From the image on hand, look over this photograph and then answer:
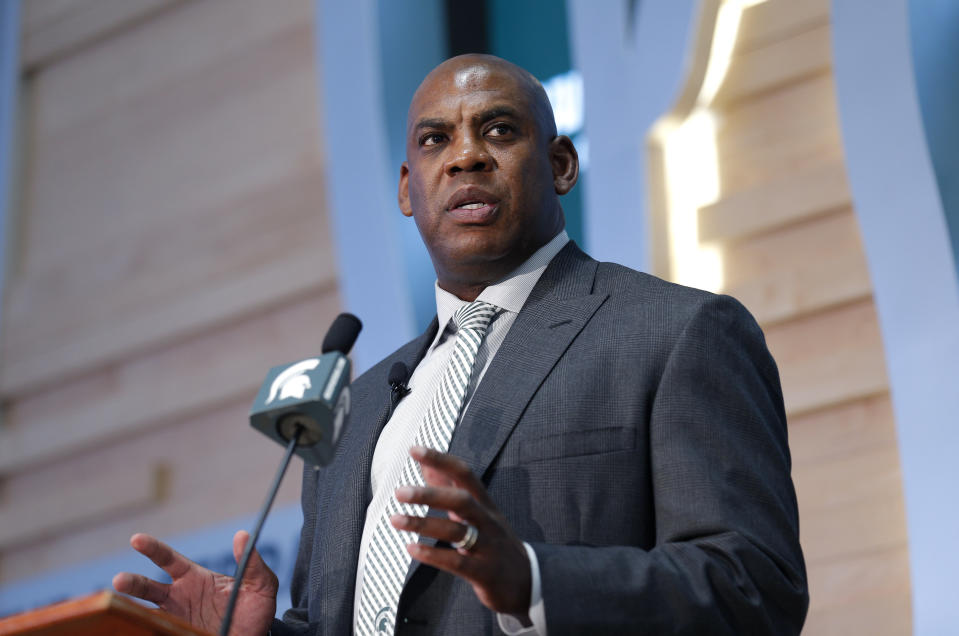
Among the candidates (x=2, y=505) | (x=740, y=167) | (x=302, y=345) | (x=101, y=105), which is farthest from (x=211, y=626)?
(x=101, y=105)

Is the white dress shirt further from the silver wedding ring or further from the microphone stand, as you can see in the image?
the silver wedding ring

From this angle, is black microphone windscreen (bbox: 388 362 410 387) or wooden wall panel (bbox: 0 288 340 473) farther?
wooden wall panel (bbox: 0 288 340 473)

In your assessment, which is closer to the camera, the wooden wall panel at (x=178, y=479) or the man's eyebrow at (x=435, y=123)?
the man's eyebrow at (x=435, y=123)

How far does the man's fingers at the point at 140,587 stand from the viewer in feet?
5.11

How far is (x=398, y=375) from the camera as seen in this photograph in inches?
72.2

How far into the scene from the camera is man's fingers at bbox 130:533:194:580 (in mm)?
1566

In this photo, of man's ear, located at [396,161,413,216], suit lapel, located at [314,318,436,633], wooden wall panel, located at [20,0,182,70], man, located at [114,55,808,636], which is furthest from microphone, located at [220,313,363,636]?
wooden wall panel, located at [20,0,182,70]

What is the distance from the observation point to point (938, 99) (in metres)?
2.50

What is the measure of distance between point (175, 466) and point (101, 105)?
1467mm

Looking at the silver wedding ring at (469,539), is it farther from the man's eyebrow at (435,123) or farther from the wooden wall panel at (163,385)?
the wooden wall panel at (163,385)

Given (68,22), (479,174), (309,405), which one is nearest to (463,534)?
(309,405)

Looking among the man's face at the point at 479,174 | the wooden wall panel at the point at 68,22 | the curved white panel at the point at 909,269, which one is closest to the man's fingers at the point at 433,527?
the man's face at the point at 479,174

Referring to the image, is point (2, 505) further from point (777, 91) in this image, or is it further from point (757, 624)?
point (757, 624)

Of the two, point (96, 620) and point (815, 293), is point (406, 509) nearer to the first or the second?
point (96, 620)
